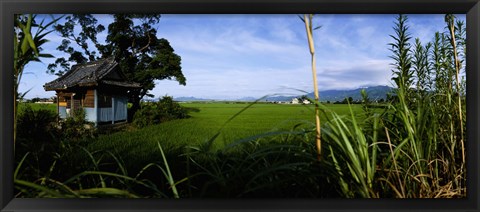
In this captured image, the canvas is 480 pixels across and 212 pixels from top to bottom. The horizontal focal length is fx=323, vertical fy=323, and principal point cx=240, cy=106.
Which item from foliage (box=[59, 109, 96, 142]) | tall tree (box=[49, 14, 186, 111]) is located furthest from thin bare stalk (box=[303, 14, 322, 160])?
foliage (box=[59, 109, 96, 142])

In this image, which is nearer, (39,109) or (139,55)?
(39,109)

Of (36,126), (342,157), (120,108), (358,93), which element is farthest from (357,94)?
(36,126)

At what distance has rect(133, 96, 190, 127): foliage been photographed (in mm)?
2176

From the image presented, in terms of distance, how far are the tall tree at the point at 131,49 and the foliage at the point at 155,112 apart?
0.06m

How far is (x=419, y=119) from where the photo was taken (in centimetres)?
158

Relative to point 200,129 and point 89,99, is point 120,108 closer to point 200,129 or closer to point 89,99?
point 89,99

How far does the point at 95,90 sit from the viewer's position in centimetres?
201

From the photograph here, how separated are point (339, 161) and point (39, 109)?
1704mm

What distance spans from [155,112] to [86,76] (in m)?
0.49

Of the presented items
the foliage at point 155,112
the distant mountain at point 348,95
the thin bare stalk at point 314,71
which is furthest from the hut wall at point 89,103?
the thin bare stalk at point 314,71

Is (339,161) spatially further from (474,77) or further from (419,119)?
(474,77)

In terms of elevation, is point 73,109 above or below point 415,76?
below
